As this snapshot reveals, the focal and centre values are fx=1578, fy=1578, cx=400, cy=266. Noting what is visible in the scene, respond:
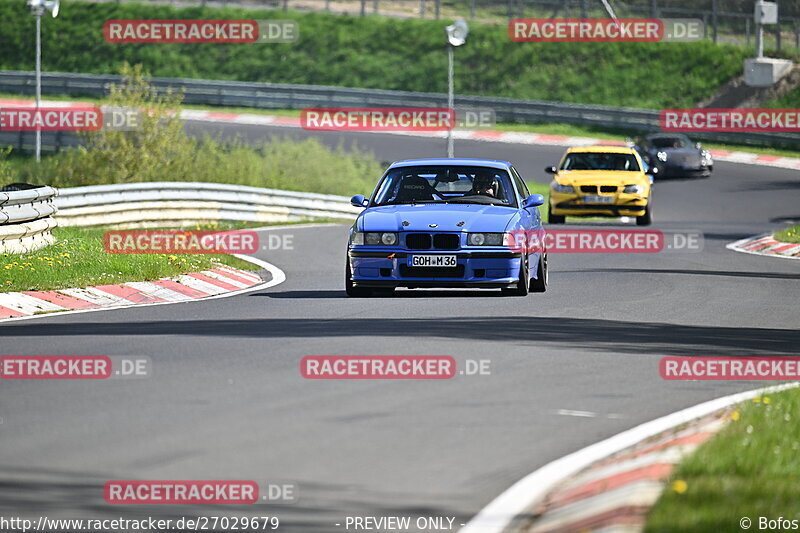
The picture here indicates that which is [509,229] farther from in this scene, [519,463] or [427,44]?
[427,44]

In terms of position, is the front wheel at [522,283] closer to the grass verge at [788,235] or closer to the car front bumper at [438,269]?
the car front bumper at [438,269]

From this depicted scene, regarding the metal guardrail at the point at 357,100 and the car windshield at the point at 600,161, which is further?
the metal guardrail at the point at 357,100

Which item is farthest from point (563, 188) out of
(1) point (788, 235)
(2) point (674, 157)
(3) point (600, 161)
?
(2) point (674, 157)

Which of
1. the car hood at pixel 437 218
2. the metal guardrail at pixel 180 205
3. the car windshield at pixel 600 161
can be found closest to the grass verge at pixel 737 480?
the car hood at pixel 437 218

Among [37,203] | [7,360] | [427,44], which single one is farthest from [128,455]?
[427,44]

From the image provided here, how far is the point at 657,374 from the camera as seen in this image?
11.6m

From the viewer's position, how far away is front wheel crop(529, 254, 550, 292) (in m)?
18.0

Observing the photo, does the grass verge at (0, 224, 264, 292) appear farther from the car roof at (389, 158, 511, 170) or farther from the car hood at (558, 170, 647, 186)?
the car hood at (558, 170, 647, 186)

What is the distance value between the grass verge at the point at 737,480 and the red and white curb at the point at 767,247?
18244 millimetres

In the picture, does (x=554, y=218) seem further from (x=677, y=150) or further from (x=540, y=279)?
(x=677, y=150)

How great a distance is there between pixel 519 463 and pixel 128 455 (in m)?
2.05

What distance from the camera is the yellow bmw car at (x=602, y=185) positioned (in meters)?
30.1

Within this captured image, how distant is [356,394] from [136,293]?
804 cm

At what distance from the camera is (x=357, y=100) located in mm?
57844
